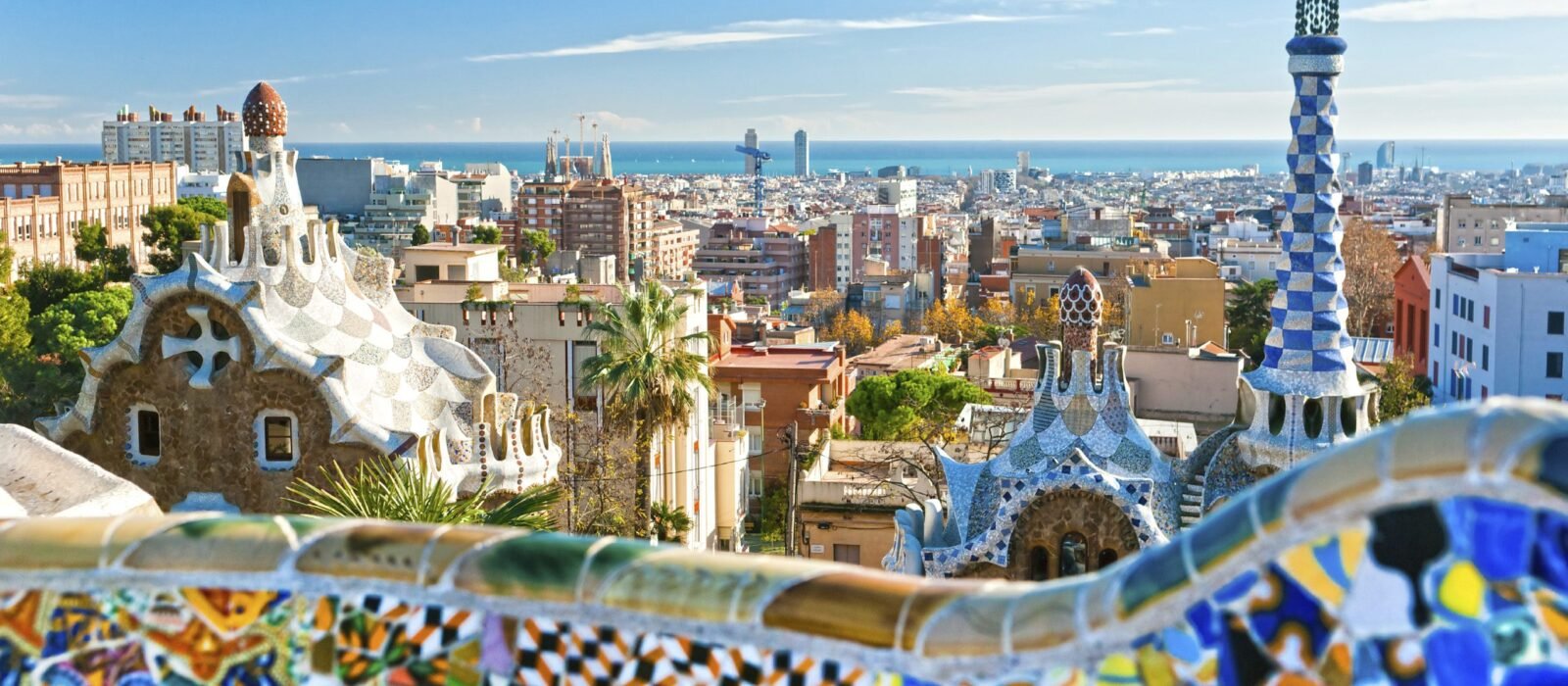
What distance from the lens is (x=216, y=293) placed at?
46.5 feet

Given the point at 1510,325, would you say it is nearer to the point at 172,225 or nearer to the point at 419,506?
the point at 419,506

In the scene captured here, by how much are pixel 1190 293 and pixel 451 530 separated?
41253 mm

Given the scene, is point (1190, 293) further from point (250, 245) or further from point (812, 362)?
point (250, 245)

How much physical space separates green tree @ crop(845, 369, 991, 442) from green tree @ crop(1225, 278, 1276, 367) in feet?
46.6

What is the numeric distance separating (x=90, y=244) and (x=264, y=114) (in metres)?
42.4

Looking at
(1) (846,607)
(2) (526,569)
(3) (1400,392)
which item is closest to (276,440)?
(2) (526,569)

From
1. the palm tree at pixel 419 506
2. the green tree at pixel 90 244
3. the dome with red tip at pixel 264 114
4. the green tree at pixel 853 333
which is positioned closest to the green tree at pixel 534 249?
Result: the green tree at pixel 853 333

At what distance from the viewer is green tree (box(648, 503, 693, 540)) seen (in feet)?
69.0

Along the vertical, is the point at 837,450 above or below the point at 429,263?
below

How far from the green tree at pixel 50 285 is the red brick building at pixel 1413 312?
3046cm

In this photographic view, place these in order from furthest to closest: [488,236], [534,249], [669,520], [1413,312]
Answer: [534,249] < [488,236] < [1413,312] < [669,520]

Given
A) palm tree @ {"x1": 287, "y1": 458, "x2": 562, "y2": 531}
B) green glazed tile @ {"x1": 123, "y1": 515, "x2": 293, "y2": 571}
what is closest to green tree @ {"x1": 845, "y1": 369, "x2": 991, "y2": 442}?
palm tree @ {"x1": 287, "y1": 458, "x2": 562, "y2": 531}

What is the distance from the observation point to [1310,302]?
12.3 metres

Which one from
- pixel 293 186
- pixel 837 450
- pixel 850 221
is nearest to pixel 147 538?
pixel 293 186
